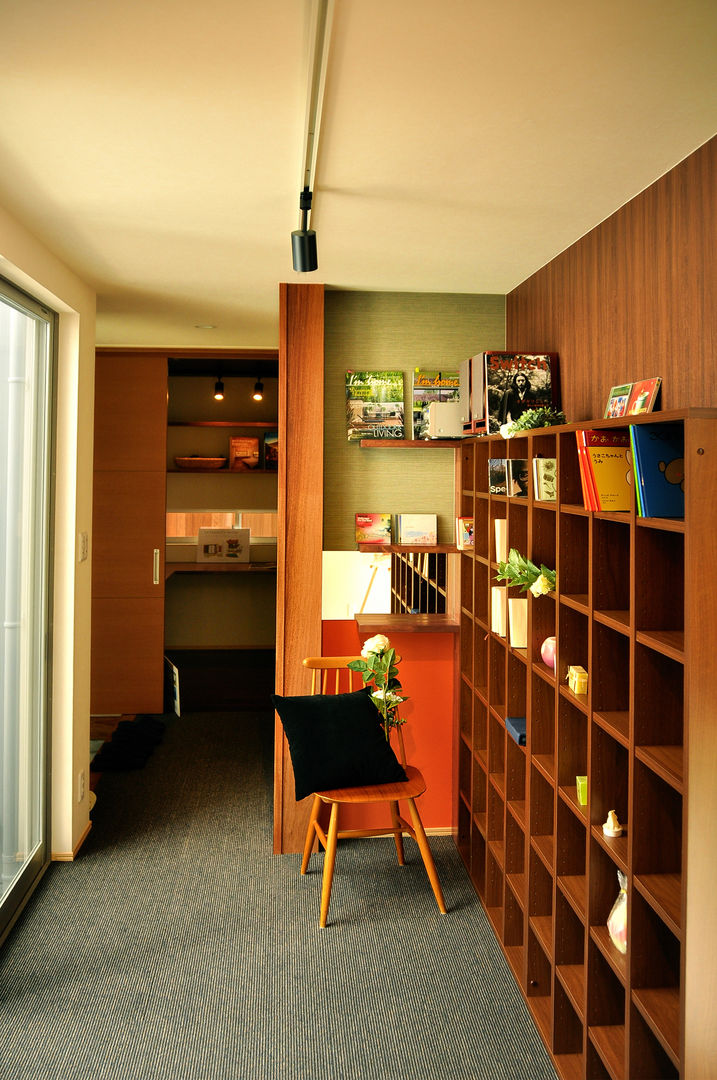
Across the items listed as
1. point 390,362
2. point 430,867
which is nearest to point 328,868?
point 430,867

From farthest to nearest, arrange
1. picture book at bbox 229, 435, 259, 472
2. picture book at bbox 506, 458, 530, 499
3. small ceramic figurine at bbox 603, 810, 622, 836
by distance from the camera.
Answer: picture book at bbox 229, 435, 259, 472 → picture book at bbox 506, 458, 530, 499 → small ceramic figurine at bbox 603, 810, 622, 836

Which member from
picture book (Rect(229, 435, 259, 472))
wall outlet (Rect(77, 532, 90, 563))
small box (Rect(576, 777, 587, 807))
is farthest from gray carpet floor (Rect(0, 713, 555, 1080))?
picture book (Rect(229, 435, 259, 472))

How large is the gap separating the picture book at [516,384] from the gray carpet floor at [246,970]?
78.3 inches

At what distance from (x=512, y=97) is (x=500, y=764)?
2.32m

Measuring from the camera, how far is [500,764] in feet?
10.3

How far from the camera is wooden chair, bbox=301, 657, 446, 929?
3047 mm

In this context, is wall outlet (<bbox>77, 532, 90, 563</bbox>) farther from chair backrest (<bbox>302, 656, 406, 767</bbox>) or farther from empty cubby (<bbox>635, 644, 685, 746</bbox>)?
empty cubby (<bbox>635, 644, 685, 746</bbox>)

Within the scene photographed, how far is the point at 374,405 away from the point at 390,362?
0.74ft

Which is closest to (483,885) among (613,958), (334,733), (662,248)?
(334,733)

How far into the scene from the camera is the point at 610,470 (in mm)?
2049

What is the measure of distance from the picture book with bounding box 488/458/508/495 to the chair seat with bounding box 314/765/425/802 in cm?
121

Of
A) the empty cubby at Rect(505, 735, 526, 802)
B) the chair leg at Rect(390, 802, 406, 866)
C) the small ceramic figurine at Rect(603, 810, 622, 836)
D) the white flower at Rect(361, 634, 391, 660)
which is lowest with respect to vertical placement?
the chair leg at Rect(390, 802, 406, 866)

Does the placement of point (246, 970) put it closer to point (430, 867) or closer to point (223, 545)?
point (430, 867)

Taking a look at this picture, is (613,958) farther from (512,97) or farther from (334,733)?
(512,97)
